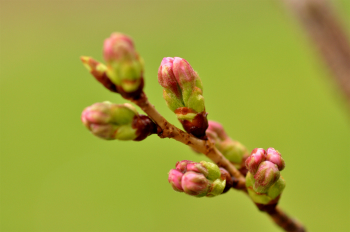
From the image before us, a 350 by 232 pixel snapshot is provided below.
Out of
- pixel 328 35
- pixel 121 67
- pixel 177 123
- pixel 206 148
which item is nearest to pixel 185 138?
pixel 206 148

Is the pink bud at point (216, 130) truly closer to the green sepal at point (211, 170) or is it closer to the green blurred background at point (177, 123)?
the green sepal at point (211, 170)

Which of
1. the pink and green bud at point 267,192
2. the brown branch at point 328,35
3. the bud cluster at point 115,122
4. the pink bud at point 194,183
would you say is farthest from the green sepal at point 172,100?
the brown branch at point 328,35

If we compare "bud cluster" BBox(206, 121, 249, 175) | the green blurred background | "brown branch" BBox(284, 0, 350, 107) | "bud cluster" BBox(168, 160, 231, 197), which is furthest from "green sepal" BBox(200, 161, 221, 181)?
the green blurred background

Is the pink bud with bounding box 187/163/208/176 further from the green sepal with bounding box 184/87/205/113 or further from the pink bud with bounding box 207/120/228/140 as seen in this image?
the pink bud with bounding box 207/120/228/140

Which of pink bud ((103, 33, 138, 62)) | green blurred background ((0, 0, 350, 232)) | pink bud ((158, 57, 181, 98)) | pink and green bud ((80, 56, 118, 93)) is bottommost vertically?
green blurred background ((0, 0, 350, 232))

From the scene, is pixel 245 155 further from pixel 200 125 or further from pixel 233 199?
pixel 233 199

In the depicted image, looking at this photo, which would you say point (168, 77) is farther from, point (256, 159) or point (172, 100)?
point (256, 159)

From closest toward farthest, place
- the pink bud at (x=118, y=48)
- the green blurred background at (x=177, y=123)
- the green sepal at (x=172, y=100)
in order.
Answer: the pink bud at (x=118, y=48) < the green sepal at (x=172, y=100) < the green blurred background at (x=177, y=123)
